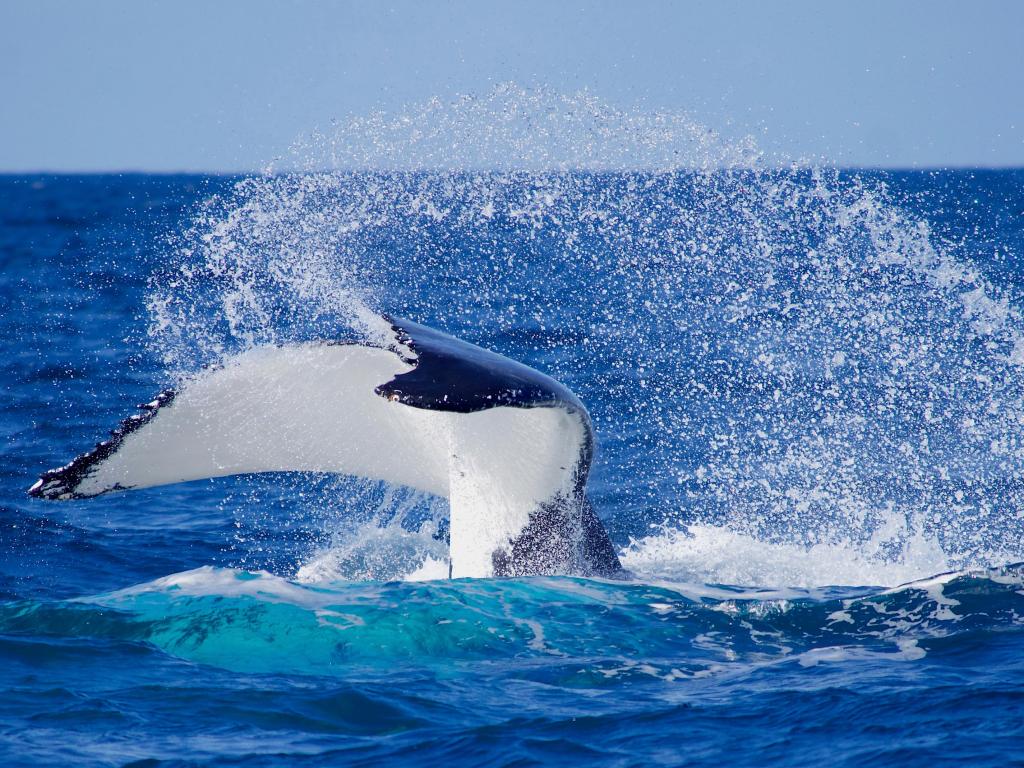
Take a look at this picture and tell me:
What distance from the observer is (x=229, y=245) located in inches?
1262

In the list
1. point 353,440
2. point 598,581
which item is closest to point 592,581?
point 598,581

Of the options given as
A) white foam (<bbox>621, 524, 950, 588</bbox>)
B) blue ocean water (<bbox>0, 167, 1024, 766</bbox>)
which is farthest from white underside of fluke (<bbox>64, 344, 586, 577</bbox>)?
white foam (<bbox>621, 524, 950, 588</bbox>)

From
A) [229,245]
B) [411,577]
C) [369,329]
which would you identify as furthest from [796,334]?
[229,245]

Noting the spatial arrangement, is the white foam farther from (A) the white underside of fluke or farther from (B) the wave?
(A) the white underside of fluke

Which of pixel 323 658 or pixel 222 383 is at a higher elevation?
pixel 222 383

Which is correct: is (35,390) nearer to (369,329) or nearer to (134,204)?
(369,329)

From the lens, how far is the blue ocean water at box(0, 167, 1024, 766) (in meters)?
5.20

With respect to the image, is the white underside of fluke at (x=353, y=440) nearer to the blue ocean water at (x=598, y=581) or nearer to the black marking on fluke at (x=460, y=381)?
the black marking on fluke at (x=460, y=381)

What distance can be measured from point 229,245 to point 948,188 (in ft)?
174

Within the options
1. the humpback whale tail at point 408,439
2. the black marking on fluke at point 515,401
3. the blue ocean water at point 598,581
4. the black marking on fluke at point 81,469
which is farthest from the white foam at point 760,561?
the black marking on fluke at point 81,469

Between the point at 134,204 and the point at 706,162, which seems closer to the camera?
the point at 706,162

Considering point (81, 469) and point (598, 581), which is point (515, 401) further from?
point (81, 469)

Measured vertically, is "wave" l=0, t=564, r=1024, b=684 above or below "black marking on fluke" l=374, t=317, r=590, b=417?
below

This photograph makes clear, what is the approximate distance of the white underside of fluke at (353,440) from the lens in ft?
19.5
